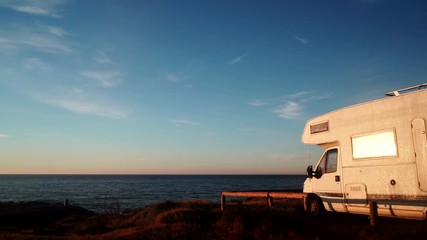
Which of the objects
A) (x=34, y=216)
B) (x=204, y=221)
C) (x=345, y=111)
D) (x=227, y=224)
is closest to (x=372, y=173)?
(x=345, y=111)

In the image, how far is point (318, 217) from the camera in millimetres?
11711

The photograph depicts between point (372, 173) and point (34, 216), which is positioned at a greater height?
point (372, 173)

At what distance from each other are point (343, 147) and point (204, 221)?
17.0 ft

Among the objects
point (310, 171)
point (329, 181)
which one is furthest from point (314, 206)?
point (310, 171)

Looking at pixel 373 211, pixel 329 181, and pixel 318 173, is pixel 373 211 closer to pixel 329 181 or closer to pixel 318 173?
pixel 329 181

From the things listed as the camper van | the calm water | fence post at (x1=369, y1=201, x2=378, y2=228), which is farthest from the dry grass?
the calm water

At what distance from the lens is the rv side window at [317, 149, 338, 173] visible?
1140 cm

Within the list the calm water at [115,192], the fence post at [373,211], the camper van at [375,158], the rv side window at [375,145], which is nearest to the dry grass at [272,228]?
the fence post at [373,211]

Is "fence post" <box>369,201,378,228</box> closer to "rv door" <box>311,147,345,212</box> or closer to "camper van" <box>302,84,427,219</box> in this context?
"camper van" <box>302,84,427,219</box>

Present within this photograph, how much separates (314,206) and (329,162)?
1.54 m

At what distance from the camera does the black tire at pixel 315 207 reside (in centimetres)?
1175

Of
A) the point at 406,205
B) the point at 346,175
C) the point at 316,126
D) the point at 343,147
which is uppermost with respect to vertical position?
the point at 316,126

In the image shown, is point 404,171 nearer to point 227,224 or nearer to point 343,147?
point 343,147

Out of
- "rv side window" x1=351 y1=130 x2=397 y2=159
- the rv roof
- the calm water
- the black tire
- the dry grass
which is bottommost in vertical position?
the calm water
